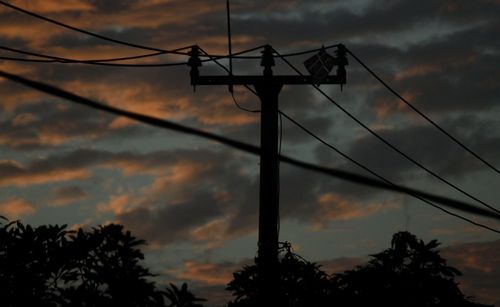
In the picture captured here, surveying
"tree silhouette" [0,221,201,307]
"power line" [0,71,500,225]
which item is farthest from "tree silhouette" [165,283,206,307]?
"power line" [0,71,500,225]

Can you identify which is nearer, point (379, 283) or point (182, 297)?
point (182, 297)

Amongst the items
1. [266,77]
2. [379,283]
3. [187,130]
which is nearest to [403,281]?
[379,283]

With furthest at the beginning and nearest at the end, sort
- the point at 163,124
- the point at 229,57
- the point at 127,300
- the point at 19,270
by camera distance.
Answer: the point at 229,57
the point at 19,270
the point at 127,300
the point at 163,124

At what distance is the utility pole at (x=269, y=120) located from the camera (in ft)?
59.2

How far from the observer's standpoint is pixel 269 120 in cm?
1889

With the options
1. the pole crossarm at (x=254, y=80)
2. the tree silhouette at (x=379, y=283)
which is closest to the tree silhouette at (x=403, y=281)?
the tree silhouette at (x=379, y=283)

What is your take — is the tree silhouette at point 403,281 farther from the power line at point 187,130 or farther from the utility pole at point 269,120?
the power line at point 187,130

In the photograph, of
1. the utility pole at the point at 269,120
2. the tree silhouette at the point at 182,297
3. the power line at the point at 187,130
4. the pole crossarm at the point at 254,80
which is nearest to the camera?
the power line at the point at 187,130

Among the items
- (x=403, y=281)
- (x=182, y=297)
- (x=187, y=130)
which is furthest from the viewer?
(x=403, y=281)

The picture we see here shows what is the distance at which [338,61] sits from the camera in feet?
68.1

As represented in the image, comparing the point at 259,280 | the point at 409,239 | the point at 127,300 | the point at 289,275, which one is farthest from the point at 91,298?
the point at 409,239

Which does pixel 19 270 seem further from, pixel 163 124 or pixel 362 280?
pixel 163 124

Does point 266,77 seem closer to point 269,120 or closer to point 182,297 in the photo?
point 269,120

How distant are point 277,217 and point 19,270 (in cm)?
536
